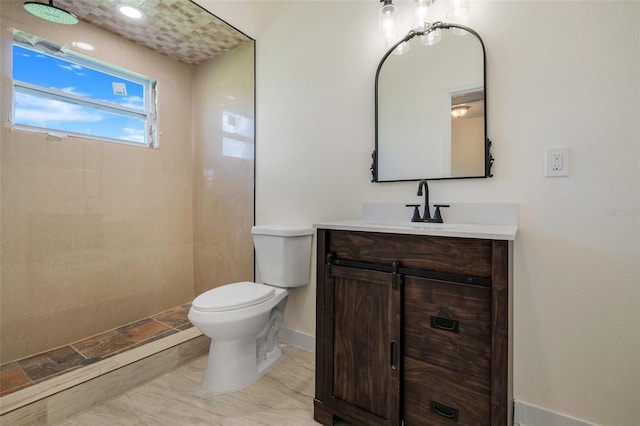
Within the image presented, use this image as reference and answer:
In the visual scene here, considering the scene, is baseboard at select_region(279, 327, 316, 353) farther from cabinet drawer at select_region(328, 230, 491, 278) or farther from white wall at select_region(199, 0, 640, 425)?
white wall at select_region(199, 0, 640, 425)

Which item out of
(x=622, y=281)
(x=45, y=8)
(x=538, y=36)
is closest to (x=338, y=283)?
(x=622, y=281)

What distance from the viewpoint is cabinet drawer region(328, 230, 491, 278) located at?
1.02 m

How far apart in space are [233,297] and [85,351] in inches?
43.4

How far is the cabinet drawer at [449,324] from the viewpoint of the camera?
1.01 metres

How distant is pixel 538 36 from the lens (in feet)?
4.27

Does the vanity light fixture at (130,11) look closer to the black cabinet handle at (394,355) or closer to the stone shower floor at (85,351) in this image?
the stone shower floor at (85,351)

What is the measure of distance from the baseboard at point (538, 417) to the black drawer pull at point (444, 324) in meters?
0.70

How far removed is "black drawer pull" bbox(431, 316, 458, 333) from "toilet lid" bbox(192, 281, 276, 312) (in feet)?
3.04

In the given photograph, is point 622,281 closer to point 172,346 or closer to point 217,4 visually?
point 172,346

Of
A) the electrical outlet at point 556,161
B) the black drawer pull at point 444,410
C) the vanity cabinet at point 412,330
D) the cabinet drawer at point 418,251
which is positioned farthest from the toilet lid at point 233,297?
the electrical outlet at point 556,161

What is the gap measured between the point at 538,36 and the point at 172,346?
8.17 feet

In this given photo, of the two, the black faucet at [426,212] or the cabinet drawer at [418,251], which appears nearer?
the cabinet drawer at [418,251]

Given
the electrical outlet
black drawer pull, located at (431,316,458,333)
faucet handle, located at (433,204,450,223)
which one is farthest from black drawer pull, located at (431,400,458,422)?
the electrical outlet

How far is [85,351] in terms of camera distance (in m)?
1.87
